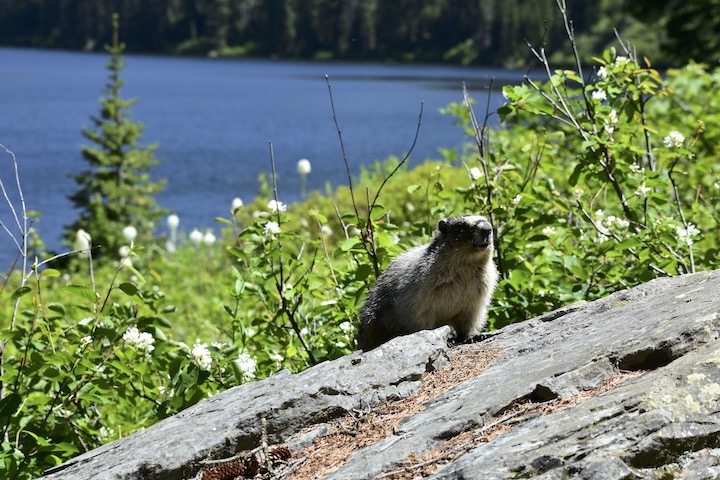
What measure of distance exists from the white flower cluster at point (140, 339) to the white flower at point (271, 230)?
962mm

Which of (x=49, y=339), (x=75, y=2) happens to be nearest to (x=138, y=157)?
(x=49, y=339)

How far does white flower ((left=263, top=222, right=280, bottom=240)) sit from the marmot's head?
108 centimetres

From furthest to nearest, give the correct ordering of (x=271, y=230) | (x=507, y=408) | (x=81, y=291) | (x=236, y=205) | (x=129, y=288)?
(x=236, y=205), (x=271, y=230), (x=129, y=288), (x=81, y=291), (x=507, y=408)

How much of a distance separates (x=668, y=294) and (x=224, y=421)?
221cm

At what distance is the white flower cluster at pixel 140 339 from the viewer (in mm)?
5234

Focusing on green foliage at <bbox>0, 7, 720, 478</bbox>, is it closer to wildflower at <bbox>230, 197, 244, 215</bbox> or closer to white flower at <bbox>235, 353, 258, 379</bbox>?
white flower at <bbox>235, 353, 258, 379</bbox>

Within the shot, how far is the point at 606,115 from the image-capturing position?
233 inches

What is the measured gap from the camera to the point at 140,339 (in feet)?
17.2

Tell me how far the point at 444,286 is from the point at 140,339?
1.87m

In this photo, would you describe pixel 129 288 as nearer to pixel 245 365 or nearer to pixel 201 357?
pixel 201 357

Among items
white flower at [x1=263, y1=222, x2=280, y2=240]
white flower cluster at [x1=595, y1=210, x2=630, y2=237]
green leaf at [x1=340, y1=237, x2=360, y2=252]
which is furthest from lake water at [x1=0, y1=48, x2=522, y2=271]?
green leaf at [x1=340, y1=237, x2=360, y2=252]

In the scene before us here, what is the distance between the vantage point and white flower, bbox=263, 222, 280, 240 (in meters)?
5.42

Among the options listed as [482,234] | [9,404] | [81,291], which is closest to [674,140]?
[482,234]

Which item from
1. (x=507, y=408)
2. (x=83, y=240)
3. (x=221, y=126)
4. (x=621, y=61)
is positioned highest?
(x=621, y=61)
